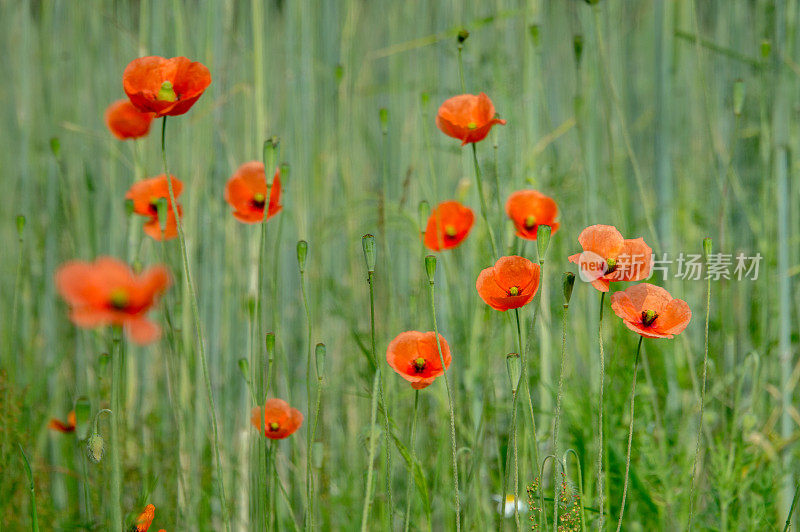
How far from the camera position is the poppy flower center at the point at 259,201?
0.74 meters

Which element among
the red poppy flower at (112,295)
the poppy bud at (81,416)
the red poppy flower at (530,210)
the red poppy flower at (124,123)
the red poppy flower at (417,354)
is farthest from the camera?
the red poppy flower at (124,123)

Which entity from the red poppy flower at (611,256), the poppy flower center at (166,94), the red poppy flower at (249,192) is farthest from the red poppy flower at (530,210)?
the poppy flower center at (166,94)

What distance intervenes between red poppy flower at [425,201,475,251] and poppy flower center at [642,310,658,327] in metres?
0.23

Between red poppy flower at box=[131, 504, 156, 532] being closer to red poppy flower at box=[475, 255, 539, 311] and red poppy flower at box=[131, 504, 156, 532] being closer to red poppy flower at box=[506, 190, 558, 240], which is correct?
red poppy flower at box=[475, 255, 539, 311]

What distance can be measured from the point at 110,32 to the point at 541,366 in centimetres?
→ 121

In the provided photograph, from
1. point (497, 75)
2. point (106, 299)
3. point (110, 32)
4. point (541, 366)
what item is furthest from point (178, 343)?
point (110, 32)

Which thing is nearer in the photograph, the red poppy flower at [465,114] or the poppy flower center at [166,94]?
the poppy flower center at [166,94]

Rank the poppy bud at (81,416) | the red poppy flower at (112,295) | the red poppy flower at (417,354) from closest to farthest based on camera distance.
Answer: the red poppy flower at (112,295)
the poppy bud at (81,416)
the red poppy flower at (417,354)

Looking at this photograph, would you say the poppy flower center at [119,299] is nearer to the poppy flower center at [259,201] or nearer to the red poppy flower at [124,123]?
the poppy flower center at [259,201]

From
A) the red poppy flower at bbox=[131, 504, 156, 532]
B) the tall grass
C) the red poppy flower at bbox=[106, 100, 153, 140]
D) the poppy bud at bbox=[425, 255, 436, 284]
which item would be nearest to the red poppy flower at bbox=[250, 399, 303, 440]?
the tall grass

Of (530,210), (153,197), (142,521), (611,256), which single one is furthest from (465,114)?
(142,521)

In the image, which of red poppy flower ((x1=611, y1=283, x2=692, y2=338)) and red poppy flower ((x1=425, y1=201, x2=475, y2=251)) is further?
red poppy flower ((x1=425, y1=201, x2=475, y2=251))

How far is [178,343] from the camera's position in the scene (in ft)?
2.52

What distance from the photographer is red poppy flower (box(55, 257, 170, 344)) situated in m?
0.41
